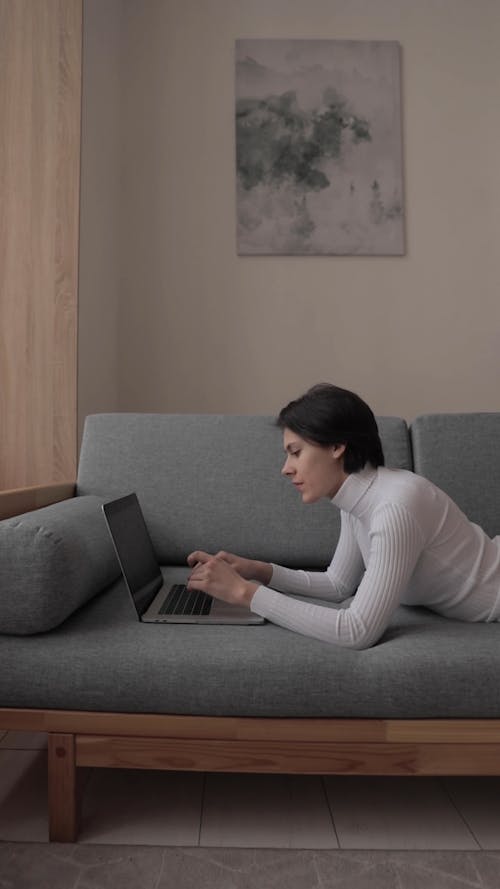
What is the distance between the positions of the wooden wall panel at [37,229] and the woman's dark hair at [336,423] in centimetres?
124

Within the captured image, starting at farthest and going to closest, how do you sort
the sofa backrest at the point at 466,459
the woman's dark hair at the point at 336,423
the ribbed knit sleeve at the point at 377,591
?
1. the sofa backrest at the point at 466,459
2. the woman's dark hair at the point at 336,423
3. the ribbed knit sleeve at the point at 377,591

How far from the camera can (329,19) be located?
3.04 metres

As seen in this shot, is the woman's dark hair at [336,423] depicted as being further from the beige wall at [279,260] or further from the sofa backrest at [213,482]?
the beige wall at [279,260]

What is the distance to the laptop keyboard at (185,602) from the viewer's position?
4.71 feet

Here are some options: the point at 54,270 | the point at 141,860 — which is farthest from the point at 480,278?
the point at 141,860

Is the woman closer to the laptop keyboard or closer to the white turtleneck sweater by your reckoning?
the white turtleneck sweater

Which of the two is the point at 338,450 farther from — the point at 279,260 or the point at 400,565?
the point at 279,260

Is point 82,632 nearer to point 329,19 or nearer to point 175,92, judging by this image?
point 175,92

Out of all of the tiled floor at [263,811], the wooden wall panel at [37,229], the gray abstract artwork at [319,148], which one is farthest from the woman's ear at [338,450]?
the gray abstract artwork at [319,148]

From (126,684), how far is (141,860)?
31 centimetres

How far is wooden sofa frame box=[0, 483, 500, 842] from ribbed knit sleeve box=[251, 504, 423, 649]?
160 mm

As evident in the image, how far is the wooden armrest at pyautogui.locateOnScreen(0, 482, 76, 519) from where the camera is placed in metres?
1.61

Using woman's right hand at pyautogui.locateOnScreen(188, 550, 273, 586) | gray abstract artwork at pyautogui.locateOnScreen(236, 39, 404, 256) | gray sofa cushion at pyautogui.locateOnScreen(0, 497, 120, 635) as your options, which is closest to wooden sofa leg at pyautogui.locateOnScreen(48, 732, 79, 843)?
gray sofa cushion at pyautogui.locateOnScreen(0, 497, 120, 635)

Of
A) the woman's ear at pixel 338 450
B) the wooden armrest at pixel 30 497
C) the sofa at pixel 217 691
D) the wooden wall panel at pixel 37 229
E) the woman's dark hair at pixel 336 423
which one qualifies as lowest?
the sofa at pixel 217 691
